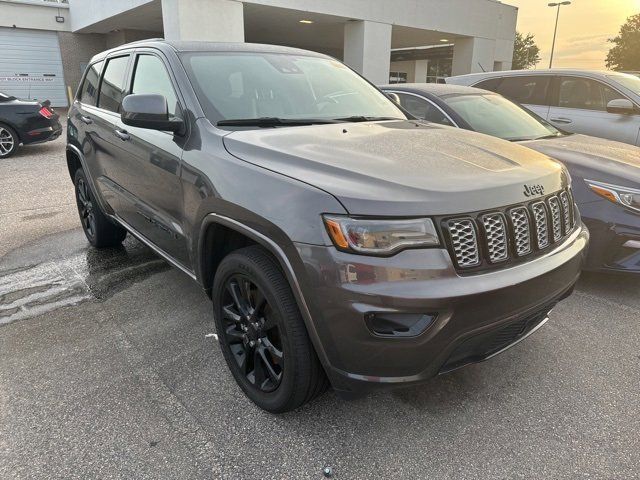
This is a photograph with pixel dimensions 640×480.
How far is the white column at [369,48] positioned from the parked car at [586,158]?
1509 cm

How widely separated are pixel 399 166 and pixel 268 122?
0.97 meters

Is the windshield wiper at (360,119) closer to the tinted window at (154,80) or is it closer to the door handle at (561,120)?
the tinted window at (154,80)

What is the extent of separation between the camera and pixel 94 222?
466 centimetres

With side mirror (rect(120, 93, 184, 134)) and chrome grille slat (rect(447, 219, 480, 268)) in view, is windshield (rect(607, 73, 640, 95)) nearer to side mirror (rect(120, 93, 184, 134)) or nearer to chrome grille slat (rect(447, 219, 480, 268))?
chrome grille slat (rect(447, 219, 480, 268))

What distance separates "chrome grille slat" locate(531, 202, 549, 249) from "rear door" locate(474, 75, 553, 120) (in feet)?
16.8

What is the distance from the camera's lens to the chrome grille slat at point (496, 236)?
1.97 metres

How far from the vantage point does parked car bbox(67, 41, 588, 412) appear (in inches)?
72.8

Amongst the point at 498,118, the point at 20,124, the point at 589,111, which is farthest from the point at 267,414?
the point at 20,124

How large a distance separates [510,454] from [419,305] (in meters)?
0.94

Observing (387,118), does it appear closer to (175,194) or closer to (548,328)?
(175,194)

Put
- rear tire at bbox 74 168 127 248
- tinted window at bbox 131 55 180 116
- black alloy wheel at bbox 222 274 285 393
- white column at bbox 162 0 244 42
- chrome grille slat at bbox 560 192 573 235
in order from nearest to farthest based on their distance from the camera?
black alloy wheel at bbox 222 274 285 393
chrome grille slat at bbox 560 192 573 235
tinted window at bbox 131 55 180 116
rear tire at bbox 74 168 127 248
white column at bbox 162 0 244 42

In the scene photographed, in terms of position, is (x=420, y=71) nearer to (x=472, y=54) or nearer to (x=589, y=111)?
(x=472, y=54)

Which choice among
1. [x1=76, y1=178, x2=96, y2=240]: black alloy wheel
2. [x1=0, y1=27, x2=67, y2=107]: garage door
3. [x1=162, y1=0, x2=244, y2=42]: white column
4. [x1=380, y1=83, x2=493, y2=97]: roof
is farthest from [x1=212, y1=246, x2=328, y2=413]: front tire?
[x1=0, y1=27, x2=67, y2=107]: garage door

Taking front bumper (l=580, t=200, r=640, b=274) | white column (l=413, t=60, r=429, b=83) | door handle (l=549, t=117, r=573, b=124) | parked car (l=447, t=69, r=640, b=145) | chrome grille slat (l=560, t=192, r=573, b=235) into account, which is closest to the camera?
chrome grille slat (l=560, t=192, r=573, b=235)
